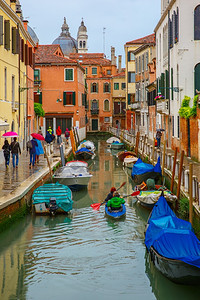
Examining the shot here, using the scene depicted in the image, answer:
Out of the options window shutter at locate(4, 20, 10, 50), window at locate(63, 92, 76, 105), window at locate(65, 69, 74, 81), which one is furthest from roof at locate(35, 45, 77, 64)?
window shutter at locate(4, 20, 10, 50)

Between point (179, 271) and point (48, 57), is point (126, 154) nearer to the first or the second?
point (48, 57)

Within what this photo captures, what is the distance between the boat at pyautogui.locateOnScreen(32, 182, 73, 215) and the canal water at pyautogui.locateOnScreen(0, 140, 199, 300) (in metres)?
0.23

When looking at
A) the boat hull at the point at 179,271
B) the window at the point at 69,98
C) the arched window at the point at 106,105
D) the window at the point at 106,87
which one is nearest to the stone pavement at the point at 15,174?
the boat hull at the point at 179,271

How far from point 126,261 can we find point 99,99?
51302 mm

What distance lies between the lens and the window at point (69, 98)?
4025 cm

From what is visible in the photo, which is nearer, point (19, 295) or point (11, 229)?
point (19, 295)

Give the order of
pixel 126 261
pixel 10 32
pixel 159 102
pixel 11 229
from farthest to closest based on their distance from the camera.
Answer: pixel 159 102 < pixel 10 32 < pixel 11 229 < pixel 126 261

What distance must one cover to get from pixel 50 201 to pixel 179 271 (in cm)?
645

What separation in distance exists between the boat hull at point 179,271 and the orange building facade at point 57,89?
103ft

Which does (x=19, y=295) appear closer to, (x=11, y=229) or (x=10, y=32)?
(x=11, y=229)

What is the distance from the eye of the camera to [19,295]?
29.1 feet

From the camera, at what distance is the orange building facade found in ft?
130

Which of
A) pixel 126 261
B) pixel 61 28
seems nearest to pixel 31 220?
pixel 126 261

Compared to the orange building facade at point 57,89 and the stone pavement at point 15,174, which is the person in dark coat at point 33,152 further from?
the orange building facade at point 57,89
